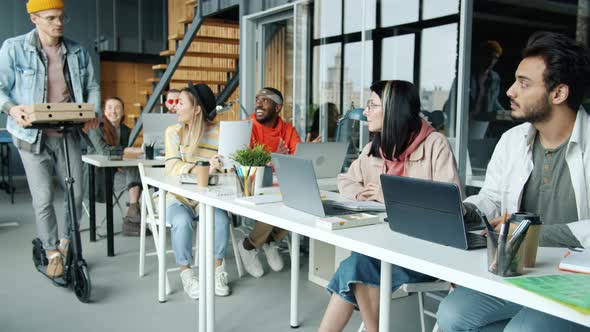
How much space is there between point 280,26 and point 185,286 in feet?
12.0

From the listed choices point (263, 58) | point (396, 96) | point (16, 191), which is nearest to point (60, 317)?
point (396, 96)

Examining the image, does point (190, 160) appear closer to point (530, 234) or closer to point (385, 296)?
point (385, 296)

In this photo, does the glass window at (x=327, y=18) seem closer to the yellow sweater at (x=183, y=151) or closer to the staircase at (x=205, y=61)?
the staircase at (x=205, y=61)

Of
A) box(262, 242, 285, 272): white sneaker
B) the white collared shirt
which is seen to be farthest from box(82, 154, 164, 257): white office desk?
the white collared shirt

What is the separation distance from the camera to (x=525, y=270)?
124cm

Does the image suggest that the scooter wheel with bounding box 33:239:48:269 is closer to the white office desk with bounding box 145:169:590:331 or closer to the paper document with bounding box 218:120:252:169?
the paper document with bounding box 218:120:252:169

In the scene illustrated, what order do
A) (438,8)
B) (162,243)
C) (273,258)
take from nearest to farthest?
(162,243), (273,258), (438,8)

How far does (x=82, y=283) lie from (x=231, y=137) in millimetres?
1235

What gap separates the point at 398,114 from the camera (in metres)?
2.18

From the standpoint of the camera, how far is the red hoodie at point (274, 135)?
410cm

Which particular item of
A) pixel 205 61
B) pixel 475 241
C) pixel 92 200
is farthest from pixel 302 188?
pixel 205 61

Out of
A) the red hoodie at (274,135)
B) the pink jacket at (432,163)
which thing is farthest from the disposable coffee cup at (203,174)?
the red hoodie at (274,135)

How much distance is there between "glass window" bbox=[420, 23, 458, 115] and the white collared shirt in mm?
2384

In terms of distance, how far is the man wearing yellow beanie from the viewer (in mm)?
3166
